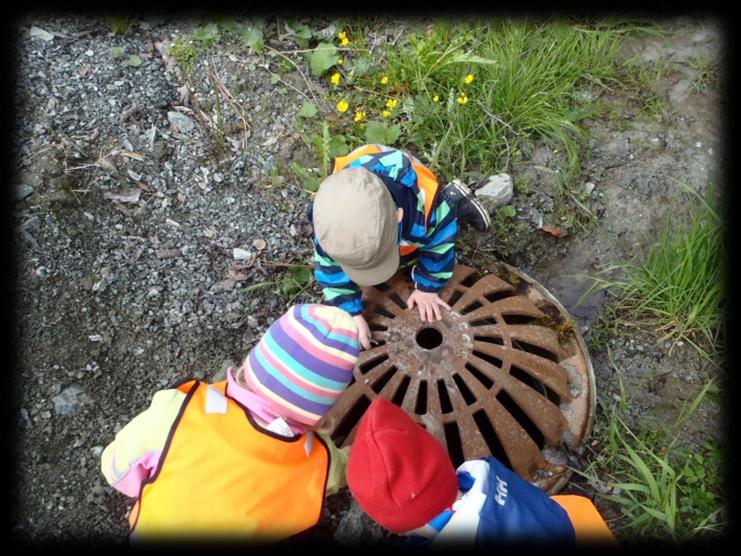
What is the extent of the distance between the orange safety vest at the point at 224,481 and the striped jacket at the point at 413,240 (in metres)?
0.55

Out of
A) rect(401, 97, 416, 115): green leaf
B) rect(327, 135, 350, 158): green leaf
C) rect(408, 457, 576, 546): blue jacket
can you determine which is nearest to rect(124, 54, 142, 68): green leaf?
rect(327, 135, 350, 158): green leaf

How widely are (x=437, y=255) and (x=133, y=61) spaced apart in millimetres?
1588

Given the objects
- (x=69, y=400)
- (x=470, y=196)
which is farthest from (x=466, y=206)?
(x=69, y=400)

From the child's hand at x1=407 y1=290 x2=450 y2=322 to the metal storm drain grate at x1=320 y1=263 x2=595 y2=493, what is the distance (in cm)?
2

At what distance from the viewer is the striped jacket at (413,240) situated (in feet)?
6.20

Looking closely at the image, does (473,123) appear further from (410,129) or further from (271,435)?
(271,435)

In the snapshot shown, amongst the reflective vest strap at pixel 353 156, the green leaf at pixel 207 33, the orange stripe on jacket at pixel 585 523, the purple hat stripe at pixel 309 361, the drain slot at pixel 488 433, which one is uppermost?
the green leaf at pixel 207 33

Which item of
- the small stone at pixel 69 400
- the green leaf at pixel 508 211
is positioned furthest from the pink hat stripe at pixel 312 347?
the green leaf at pixel 508 211

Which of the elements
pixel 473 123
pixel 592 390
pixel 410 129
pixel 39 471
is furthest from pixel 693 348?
pixel 39 471

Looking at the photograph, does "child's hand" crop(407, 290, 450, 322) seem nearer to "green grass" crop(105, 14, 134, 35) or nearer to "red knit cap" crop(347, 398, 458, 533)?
"red knit cap" crop(347, 398, 458, 533)

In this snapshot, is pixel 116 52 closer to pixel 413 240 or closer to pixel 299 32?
pixel 299 32

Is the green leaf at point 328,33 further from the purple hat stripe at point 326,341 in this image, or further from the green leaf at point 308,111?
the purple hat stripe at point 326,341

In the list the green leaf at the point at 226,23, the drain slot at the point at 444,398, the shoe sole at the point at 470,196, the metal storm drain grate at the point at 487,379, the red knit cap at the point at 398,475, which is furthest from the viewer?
the green leaf at the point at 226,23

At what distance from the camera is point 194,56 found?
8.26 ft
